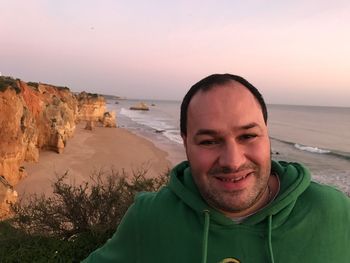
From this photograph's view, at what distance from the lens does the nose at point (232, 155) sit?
5.03ft

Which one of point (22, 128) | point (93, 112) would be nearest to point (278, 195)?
point (22, 128)

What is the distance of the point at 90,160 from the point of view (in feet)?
76.3

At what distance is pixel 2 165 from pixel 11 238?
8909 millimetres

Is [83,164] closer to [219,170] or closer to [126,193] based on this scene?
[126,193]

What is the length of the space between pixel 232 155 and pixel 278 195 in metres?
0.28

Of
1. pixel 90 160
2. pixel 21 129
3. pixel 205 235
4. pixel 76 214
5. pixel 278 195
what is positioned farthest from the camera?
pixel 90 160

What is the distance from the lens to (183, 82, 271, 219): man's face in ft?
5.07

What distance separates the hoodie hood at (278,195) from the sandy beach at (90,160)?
12.0 m

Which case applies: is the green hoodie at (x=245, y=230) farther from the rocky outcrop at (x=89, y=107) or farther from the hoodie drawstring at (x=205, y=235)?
the rocky outcrop at (x=89, y=107)

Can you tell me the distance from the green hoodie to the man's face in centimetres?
9

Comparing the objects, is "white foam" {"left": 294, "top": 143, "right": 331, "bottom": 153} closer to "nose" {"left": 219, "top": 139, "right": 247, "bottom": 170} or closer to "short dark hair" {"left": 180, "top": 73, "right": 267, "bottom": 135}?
"short dark hair" {"left": 180, "top": 73, "right": 267, "bottom": 135}

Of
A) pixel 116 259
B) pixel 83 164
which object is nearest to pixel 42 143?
pixel 83 164

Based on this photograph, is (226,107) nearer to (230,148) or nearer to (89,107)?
(230,148)

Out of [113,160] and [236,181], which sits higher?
[236,181]
